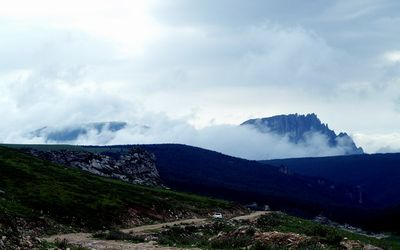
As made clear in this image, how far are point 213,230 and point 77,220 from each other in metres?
18.9

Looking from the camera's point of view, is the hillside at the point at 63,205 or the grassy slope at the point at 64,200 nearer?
the hillside at the point at 63,205

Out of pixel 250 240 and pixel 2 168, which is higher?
pixel 2 168

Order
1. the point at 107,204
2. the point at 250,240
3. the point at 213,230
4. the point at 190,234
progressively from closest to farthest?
the point at 250,240 → the point at 190,234 → the point at 213,230 → the point at 107,204

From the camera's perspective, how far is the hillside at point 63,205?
215 ft

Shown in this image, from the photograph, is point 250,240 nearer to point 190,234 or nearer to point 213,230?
point 190,234

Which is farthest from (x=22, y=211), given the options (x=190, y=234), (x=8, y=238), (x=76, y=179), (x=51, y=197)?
(x=76, y=179)

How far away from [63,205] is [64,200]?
461cm

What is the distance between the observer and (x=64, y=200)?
83.4 m

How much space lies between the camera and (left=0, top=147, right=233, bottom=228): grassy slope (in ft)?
238

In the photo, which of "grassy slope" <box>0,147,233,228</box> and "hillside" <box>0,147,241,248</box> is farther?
"grassy slope" <box>0,147,233,228</box>

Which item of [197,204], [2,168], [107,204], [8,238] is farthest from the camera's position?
[197,204]

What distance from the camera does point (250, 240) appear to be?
44.9 meters

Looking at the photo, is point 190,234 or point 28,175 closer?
point 190,234

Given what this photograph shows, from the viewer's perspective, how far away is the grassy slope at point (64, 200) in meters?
72.6
